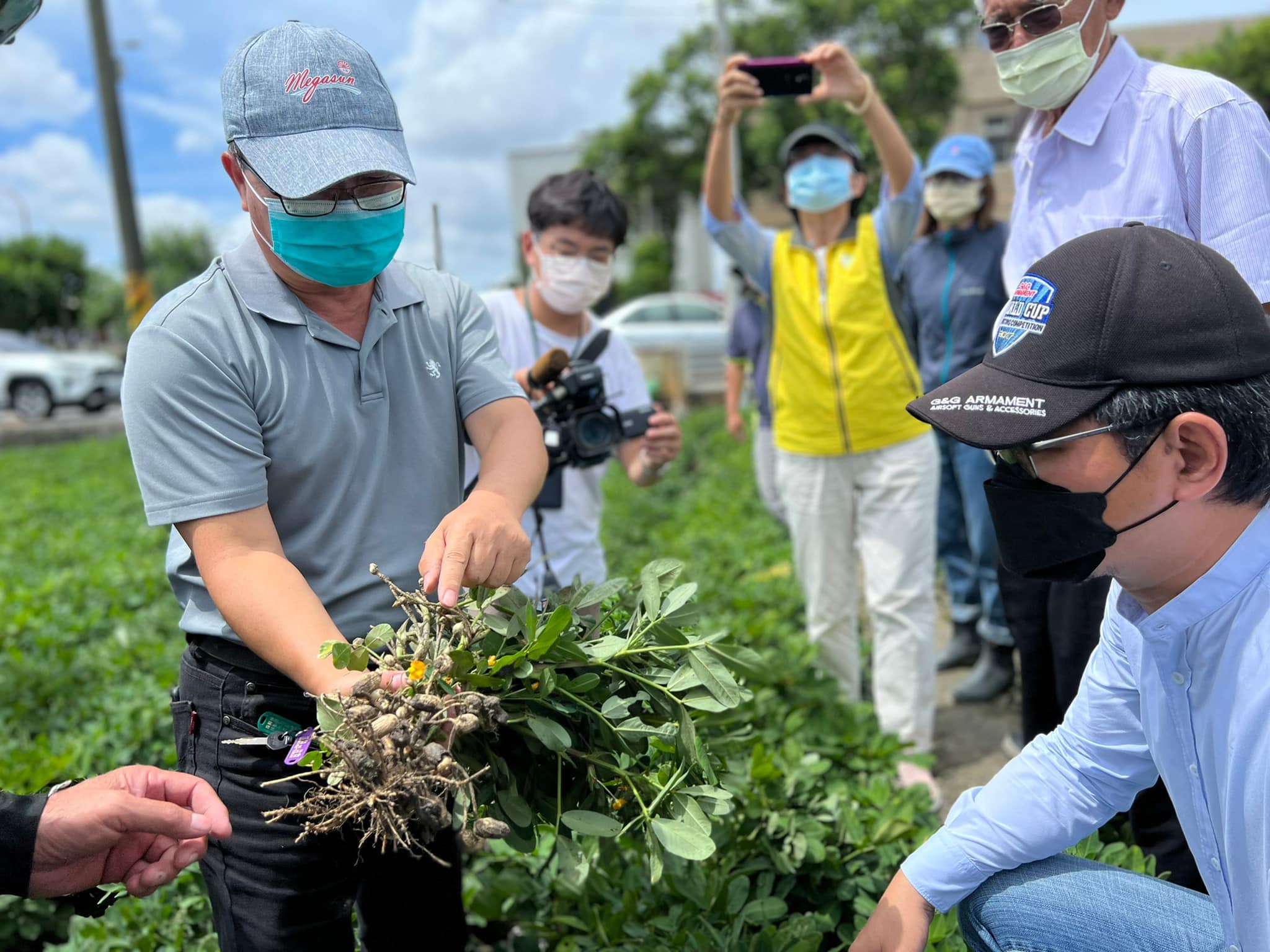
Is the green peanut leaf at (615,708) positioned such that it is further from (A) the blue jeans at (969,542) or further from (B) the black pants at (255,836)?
(A) the blue jeans at (969,542)

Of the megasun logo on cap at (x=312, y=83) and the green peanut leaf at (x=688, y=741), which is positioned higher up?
the megasun logo on cap at (x=312, y=83)

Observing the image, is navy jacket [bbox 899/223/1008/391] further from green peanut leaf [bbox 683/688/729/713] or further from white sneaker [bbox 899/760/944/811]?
green peanut leaf [bbox 683/688/729/713]

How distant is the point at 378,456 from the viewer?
1820mm

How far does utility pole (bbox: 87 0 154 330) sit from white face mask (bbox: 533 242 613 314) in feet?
38.0

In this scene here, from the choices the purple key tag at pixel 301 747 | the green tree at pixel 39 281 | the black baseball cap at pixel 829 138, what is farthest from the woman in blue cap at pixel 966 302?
the green tree at pixel 39 281

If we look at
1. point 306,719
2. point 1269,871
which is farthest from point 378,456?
point 1269,871

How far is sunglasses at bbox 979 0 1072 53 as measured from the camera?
2.51 m

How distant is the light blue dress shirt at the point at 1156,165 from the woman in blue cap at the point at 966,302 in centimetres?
164

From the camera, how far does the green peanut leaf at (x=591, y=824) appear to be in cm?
163

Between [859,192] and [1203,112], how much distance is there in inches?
66.0

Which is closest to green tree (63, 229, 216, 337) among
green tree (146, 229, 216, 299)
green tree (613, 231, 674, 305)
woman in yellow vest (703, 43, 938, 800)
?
green tree (146, 229, 216, 299)

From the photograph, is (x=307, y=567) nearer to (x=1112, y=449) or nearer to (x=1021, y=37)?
(x=1112, y=449)

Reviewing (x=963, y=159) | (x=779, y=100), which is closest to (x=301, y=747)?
(x=963, y=159)

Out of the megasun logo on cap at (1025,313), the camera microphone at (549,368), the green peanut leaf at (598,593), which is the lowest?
the green peanut leaf at (598,593)
